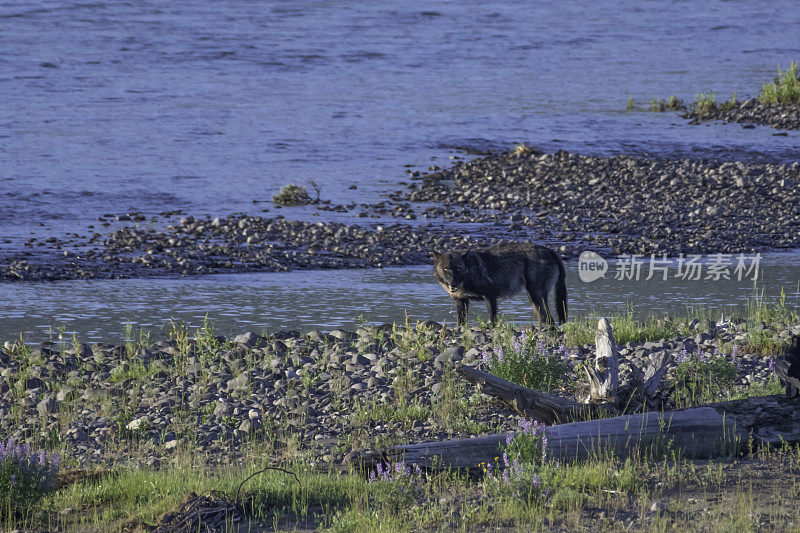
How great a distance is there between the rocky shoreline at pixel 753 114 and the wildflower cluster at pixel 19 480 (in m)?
28.3

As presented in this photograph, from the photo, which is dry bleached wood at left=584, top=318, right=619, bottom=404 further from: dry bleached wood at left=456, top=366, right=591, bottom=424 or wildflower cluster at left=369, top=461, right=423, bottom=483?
wildflower cluster at left=369, top=461, right=423, bottom=483

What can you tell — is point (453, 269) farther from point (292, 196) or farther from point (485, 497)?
point (292, 196)

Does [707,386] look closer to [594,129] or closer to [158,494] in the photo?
[158,494]

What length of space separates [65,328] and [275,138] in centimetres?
1814

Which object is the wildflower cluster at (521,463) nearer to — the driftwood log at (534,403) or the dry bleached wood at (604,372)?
the driftwood log at (534,403)

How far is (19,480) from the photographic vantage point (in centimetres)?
633

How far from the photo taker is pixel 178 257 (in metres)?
17.8

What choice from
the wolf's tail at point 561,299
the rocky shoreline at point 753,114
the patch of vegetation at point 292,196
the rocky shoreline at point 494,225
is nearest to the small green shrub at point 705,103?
the rocky shoreline at point 753,114

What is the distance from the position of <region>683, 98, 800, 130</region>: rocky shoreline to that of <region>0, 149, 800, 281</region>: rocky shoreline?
682 centimetres

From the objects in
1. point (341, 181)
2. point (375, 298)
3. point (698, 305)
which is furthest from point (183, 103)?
point (698, 305)

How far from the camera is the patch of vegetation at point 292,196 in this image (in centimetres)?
2319

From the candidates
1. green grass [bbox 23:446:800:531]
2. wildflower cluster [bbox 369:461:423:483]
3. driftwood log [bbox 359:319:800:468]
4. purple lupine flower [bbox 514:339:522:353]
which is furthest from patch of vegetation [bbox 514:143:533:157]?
wildflower cluster [bbox 369:461:423:483]

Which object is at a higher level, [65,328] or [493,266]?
[493,266]

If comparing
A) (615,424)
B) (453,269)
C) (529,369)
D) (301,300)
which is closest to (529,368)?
(529,369)
